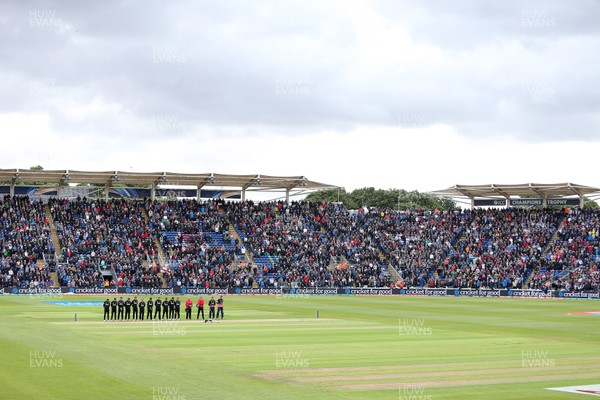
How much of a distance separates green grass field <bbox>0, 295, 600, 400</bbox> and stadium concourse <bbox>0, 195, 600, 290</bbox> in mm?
22799

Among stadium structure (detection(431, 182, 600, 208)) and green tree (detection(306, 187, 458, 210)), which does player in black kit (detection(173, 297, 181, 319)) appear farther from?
green tree (detection(306, 187, 458, 210))

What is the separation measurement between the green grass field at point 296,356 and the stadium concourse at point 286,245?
898 inches

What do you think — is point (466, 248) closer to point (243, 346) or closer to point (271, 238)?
point (271, 238)

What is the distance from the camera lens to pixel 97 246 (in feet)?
247

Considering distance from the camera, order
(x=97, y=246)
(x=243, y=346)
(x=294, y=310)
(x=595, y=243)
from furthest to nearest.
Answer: (x=595, y=243)
(x=97, y=246)
(x=294, y=310)
(x=243, y=346)

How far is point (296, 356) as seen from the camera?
28.9 meters

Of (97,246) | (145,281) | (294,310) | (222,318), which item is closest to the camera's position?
(222,318)

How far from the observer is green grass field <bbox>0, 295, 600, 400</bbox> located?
73.2 ft

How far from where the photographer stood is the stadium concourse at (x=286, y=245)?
72562mm

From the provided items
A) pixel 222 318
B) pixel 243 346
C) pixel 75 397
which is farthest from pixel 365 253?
pixel 75 397

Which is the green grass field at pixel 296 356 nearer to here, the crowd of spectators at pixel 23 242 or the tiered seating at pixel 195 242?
the crowd of spectators at pixel 23 242

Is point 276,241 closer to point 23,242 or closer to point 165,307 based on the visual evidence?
point 23,242

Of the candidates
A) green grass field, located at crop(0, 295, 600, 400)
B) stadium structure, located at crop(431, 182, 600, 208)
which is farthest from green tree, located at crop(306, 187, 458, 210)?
green grass field, located at crop(0, 295, 600, 400)

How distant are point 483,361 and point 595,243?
58771 mm
